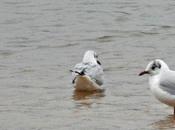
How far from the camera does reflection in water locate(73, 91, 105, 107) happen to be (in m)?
10.5

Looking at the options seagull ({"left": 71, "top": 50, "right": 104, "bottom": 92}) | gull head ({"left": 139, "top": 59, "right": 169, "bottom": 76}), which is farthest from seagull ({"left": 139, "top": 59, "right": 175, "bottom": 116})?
seagull ({"left": 71, "top": 50, "right": 104, "bottom": 92})

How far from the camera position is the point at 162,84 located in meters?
9.51

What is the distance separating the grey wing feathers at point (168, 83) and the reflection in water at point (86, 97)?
47.4 inches

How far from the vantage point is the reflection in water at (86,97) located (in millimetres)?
10508

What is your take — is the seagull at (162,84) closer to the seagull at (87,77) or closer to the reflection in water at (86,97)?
the reflection in water at (86,97)

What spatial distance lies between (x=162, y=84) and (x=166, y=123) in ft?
2.12

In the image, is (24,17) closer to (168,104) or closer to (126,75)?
(126,75)

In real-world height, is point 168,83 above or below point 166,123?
above

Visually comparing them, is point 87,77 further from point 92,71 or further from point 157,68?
point 157,68

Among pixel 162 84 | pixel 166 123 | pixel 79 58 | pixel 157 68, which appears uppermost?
pixel 157 68

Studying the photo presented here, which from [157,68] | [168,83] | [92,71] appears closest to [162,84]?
[168,83]

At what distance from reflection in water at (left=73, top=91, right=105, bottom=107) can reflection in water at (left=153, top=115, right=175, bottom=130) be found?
140 centimetres

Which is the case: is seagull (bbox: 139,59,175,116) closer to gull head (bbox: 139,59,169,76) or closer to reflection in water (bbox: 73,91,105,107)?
gull head (bbox: 139,59,169,76)

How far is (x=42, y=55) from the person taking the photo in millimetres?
14555
